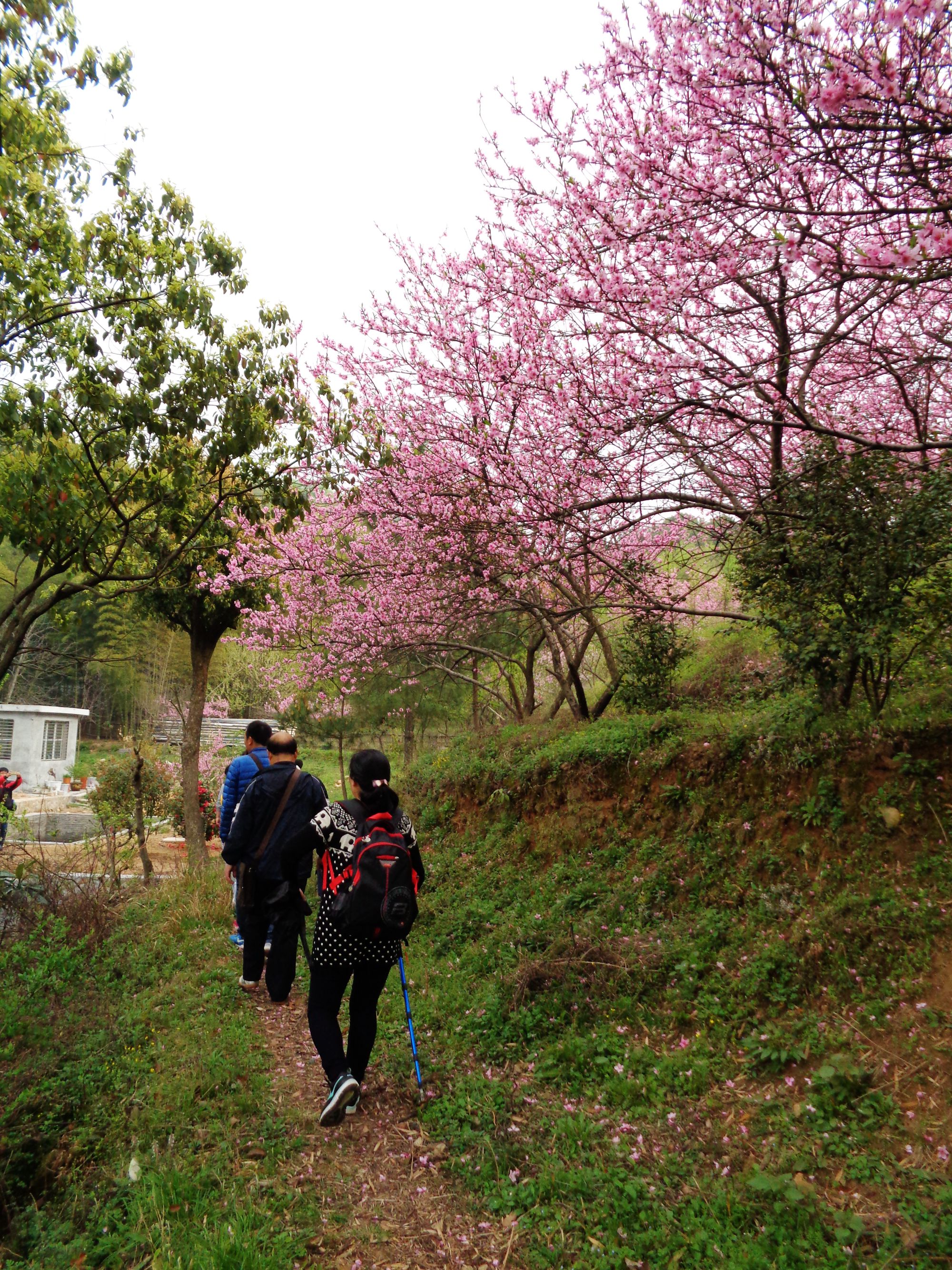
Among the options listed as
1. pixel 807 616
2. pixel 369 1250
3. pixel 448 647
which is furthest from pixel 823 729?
pixel 448 647

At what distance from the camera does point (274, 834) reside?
Answer: 4.97 metres

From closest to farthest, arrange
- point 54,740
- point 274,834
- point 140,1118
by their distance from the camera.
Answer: point 140,1118
point 274,834
point 54,740

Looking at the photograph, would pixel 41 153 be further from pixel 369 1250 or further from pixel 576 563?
pixel 369 1250

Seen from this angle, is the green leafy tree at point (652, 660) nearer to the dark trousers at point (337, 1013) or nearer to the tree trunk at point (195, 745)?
the dark trousers at point (337, 1013)

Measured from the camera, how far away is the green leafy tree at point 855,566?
454 centimetres

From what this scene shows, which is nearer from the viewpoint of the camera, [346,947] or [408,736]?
[346,947]

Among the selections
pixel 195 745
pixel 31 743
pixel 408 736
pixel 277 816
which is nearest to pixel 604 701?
pixel 277 816

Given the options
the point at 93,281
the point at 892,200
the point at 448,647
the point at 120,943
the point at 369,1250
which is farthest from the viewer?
the point at 448,647

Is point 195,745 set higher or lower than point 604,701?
lower

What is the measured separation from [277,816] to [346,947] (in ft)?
4.62

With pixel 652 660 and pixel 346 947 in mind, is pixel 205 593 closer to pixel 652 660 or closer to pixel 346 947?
pixel 652 660

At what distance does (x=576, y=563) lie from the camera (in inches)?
342

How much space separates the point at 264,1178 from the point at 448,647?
7.00 meters

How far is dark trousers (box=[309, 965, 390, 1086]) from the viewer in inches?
150
